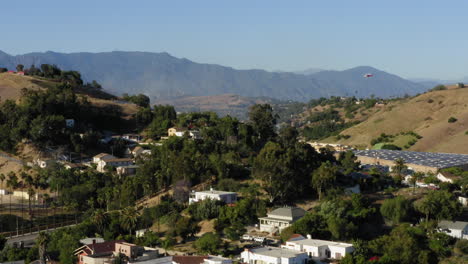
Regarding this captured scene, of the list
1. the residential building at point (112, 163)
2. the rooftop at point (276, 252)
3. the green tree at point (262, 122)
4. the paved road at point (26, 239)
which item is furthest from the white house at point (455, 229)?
the residential building at point (112, 163)

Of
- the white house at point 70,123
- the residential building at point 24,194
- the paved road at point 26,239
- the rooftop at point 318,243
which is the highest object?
the white house at point 70,123

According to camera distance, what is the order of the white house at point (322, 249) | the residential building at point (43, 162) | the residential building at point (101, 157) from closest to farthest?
the white house at point (322, 249) → the residential building at point (43, 162) → the residential building at point (101, 157)

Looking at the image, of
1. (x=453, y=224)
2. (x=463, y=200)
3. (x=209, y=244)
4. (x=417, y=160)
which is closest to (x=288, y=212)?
(x=209, y=244)

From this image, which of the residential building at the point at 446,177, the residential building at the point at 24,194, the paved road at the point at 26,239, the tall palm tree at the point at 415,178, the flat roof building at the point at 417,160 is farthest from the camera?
the flat roof building at the point at 417,160

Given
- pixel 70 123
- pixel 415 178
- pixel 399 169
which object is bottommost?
pixel 415 178

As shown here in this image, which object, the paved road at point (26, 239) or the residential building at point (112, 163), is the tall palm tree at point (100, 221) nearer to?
the paved road at point (26, 239)

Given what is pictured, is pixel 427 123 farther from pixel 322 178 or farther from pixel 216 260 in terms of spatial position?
pixel 216 260

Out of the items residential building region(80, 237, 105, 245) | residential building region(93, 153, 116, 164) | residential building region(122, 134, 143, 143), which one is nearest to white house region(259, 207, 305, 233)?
residential building region(80, 237, 105, 245)
